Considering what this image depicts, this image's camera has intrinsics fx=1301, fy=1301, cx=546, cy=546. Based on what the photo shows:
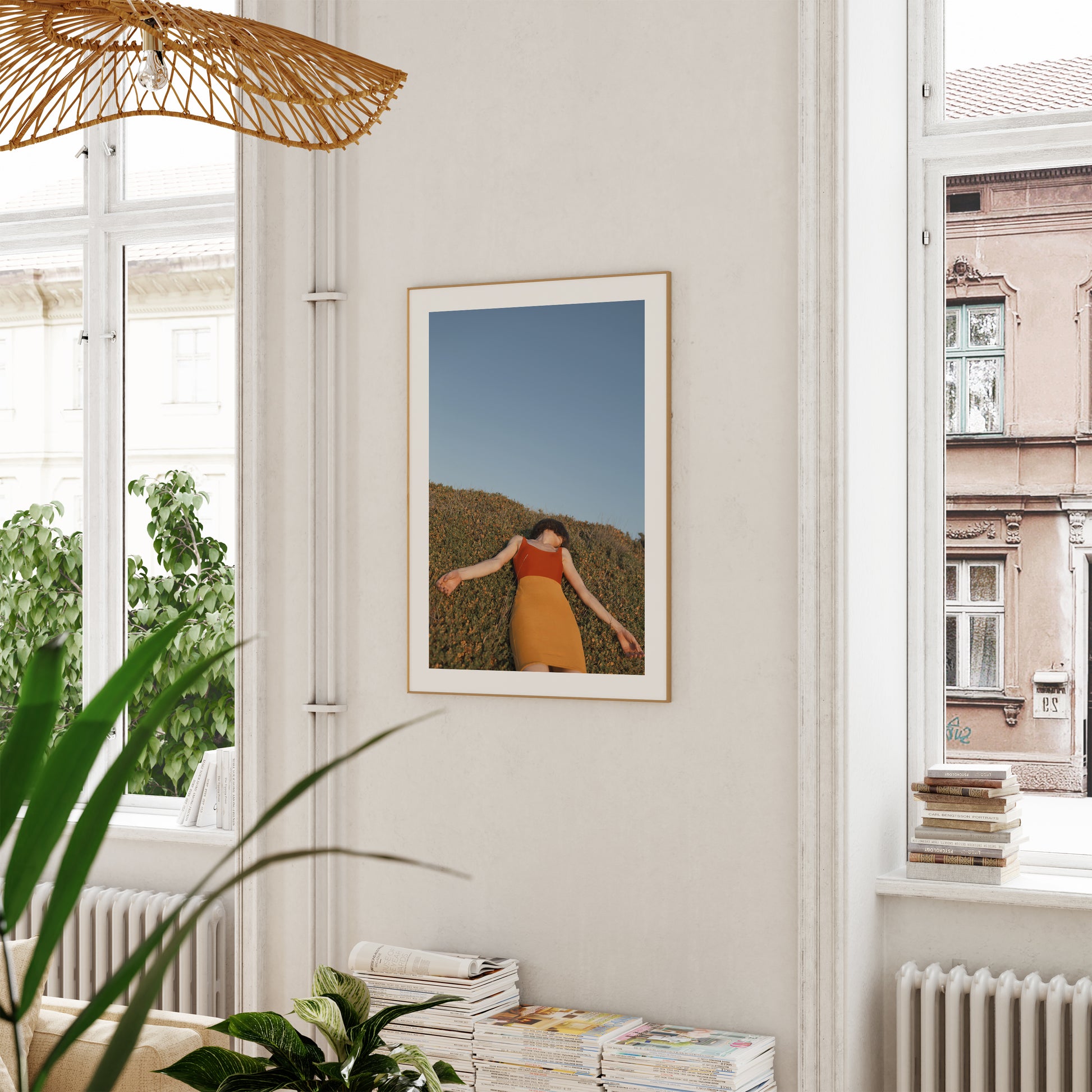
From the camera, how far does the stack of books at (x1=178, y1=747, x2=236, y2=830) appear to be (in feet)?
11.8

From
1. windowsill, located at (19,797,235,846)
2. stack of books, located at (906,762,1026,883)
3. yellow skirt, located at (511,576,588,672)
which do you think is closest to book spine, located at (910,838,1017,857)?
stack of books, located at (906,762,1026,883)

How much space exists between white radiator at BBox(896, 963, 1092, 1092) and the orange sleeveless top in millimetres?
1163

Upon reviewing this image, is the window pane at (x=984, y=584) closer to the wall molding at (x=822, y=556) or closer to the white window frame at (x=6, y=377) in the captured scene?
the wall molding at (x=822, y=556)

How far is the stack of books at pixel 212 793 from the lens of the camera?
Result: 3.61 metres

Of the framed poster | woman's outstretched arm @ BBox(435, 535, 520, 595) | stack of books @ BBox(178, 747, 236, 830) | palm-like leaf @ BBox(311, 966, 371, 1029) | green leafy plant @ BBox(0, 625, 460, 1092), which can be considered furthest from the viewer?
stack of books @ BBox(178, 747, 236, 830)

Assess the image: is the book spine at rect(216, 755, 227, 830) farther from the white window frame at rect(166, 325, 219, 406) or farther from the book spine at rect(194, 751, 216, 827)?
the white window frame at rect(166, 325, 219, 406)

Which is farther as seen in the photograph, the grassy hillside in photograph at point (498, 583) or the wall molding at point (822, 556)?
the grassy hillside in photograph at point (498, 583)

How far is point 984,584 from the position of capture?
3.14 m

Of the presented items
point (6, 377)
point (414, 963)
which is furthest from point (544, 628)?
point (6, 377)

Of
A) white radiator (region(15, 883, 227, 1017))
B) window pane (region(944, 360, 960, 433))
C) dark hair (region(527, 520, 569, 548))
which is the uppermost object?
window pane (region(944, 360, 960, 433))

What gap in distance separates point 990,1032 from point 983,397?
1453 millimetres

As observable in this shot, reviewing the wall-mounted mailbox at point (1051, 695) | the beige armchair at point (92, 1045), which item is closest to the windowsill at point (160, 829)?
the beige armchair at point (92, 1045)

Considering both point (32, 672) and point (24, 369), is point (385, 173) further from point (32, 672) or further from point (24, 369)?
point (32, 672)

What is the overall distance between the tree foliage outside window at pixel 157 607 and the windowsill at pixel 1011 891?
1838mm
